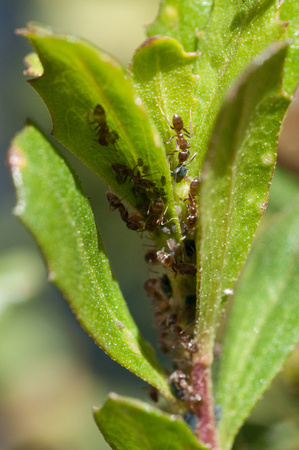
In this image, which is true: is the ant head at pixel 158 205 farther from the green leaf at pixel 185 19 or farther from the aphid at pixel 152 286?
the green leaf at pixel 185 19

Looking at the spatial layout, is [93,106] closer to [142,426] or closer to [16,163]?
[16,163]

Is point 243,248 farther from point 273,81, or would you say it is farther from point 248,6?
point 248,6

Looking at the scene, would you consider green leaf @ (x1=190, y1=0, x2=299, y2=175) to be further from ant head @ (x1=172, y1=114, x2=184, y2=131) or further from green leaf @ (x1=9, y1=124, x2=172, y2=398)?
green leaf @ (x1=9, y1=124, x2=172, y2=398)

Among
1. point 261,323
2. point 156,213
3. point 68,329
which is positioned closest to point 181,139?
point 156,213

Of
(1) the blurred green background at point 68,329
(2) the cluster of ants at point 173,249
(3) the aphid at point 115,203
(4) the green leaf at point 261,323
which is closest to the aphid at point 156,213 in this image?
(2) the cluster of ants at point 173,249

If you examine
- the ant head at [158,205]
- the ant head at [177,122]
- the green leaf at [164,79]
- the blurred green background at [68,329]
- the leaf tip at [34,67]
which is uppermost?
the leaf tip at [34,67]

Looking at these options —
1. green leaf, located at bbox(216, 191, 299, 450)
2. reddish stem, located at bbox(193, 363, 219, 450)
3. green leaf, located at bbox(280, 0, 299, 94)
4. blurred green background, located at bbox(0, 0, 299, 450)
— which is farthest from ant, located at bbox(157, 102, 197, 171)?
blurred green background, located at bbox(0, 0, 299, 450)

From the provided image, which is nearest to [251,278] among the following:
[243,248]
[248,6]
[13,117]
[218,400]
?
[218,400]
